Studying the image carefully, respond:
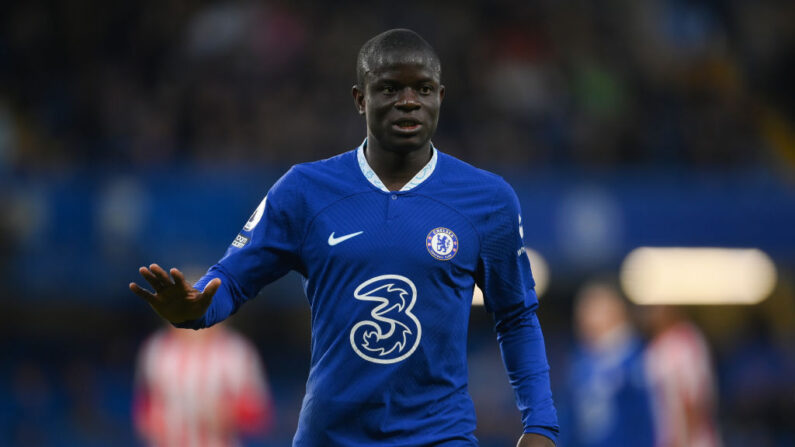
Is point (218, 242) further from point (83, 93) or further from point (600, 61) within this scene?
point (600, 61)

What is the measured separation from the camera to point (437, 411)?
3.24m

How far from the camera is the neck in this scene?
342 centimetres

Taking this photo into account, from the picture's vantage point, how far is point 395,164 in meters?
3.43

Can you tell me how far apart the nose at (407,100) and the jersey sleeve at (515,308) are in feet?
1.38

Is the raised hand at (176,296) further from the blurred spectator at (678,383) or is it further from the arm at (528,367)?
the blurred spectator at (678,383)

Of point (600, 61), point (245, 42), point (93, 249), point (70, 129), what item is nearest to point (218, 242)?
point (93, 249)

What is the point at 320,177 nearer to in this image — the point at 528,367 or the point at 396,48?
the point at 396,48

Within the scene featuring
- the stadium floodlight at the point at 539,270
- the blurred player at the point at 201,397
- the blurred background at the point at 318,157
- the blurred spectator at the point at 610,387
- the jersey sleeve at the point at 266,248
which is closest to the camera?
the jersey sleeve at the point at 266,248

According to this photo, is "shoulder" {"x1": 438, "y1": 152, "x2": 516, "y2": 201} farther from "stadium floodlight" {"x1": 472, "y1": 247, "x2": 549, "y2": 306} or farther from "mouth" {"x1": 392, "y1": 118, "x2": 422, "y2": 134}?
"stadium floodlight" {"x1": 472, "y1": 247, "x2": 549, "y2": 306}

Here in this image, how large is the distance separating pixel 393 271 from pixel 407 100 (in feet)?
1.69

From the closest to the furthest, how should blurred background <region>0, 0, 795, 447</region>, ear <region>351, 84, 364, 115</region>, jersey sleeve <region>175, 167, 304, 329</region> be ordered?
jersey sleeve <region>175, 167, 304, 329</region> → ear <region>351, 84, 364, 115</region> → blurred background <region>0, 0, 795, 447</region>

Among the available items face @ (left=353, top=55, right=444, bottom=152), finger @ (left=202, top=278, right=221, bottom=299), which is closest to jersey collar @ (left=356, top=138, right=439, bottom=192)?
face @ (left=353, top=55, right=444, bottom=152)

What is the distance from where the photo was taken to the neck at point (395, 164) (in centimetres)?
342

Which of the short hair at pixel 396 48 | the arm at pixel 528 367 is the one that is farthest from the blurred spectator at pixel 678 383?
the short hair at pixel 396 48
